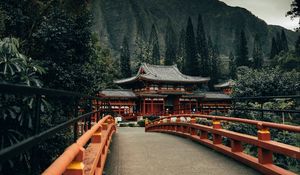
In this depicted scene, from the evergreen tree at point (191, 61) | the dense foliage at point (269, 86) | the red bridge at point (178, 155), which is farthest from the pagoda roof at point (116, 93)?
the red bridge at point (178, 155)

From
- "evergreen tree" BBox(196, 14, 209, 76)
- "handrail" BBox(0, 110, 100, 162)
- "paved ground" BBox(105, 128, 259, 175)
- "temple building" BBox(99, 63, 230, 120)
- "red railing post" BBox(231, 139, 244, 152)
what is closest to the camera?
"handrail" BBox(0, 110, 100, 162)

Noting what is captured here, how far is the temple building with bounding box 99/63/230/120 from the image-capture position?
156 feet

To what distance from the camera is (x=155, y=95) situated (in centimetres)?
4950

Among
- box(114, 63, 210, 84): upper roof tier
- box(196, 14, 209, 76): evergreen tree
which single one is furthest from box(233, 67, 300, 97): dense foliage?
box(196, 14, 209, 76): evergreen tree

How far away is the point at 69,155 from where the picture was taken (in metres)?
2.15

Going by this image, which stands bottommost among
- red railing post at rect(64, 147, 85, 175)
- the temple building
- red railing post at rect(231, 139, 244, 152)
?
red railing post at rect(231, 139, 244, 152)

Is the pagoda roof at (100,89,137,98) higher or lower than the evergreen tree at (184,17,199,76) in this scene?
lower

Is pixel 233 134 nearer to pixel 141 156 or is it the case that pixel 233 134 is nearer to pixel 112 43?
pixel 141 156

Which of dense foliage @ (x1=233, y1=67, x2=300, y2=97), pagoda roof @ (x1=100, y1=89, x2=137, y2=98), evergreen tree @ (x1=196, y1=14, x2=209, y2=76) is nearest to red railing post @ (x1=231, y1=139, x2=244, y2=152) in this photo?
dense foliage @ (x1=233, y1=67, x2=300, y2=97)

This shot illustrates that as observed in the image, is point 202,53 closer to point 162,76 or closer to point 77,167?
point 162,76

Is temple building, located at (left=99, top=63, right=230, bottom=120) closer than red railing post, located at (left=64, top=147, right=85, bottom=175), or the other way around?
red railing post, located at (left=64, top=147, right=85, bottom=175)

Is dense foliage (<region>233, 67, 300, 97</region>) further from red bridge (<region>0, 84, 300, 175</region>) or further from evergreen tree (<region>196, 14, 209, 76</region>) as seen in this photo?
evergreen tree (<region>196, 14, 209, 76</region>)

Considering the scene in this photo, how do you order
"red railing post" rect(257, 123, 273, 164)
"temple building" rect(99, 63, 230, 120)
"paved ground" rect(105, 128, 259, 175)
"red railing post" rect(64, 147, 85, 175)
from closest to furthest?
"red railing post" rect(64, 147, 85, 175) → "red railing post" rect(257, 123, 273, 164) → "paved ground" rect(105, 128, 259, 175) → "temple building" rect(99, 63, 230, 120)

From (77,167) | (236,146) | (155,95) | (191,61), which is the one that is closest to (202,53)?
(191,61)
